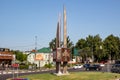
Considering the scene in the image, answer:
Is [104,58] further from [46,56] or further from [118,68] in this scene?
[118,68]

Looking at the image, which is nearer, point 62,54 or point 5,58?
point 62,54

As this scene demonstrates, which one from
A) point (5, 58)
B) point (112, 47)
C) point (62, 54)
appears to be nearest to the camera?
point (62, 54)

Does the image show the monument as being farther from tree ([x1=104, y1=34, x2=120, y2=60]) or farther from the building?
tree ([x1=104, y1=34, x2=120, y2=60])

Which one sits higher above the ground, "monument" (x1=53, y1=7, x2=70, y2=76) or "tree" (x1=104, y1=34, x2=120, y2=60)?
"tree" (x1=104, y1=34, x2=120, y2=60)

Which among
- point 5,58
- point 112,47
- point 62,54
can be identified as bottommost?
point 62,54

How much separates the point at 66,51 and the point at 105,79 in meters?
9.48

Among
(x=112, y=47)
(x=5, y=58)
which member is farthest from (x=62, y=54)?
(x=112, y=47)

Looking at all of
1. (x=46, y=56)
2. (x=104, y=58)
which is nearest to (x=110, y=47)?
(x=104, y=58)

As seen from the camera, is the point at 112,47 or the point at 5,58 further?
the point at 112,47

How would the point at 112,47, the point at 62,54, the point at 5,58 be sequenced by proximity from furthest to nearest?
1. the point at 112,47
2. the point at 5,58
3. the point at 62,54

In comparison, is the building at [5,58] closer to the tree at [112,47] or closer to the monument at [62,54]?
the monument at [62,54]

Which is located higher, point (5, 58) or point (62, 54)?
point (5, 58)

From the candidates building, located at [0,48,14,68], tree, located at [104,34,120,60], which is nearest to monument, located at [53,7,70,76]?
building, located at [0,48,14,68]

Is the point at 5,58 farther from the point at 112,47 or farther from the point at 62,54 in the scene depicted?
the point at 112,47
